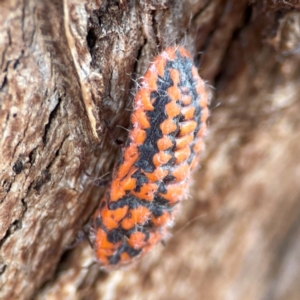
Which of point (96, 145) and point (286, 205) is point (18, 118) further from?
point (286, 205)

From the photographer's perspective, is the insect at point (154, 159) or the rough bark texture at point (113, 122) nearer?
the rough bark texture at point (113, 122)

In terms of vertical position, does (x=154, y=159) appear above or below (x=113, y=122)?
below

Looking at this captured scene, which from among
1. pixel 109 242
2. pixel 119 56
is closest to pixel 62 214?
pixel 109 242

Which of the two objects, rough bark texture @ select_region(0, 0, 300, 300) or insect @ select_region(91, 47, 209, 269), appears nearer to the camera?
rough bark texture @ select_region(0, 0, 300, 300)
